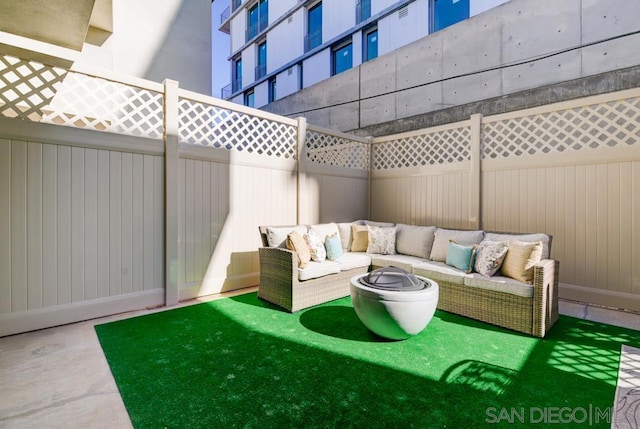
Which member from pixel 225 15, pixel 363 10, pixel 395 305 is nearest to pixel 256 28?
pixel 225 15

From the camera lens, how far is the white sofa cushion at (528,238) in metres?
3.15

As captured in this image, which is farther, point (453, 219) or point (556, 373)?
point (453, 219)

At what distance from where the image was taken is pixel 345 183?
222 inches

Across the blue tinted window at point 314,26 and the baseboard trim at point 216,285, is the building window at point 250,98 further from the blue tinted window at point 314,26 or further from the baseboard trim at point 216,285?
the baseboard trim at point 216,285

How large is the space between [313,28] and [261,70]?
136 inches

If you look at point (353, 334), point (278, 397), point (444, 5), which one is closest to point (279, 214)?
point (353, 334)

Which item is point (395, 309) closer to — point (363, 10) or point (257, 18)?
point (363, 10)

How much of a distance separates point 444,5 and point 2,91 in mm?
8113

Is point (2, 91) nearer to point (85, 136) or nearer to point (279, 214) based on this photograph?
point (85, 136)

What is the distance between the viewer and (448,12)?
279 inches

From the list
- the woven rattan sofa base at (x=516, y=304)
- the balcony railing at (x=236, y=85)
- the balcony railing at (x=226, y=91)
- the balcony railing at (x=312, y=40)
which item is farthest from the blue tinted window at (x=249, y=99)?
the woven rattan sofa base at (x=516, y=304)

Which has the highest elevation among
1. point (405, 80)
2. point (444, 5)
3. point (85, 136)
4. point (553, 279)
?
point (444, 5)

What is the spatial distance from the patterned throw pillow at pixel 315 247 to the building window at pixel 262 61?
11.2m

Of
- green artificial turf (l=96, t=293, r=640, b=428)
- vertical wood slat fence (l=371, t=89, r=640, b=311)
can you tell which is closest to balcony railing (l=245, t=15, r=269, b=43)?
vertical wood slat fence (l=371, t=89, r=640, b=311)
